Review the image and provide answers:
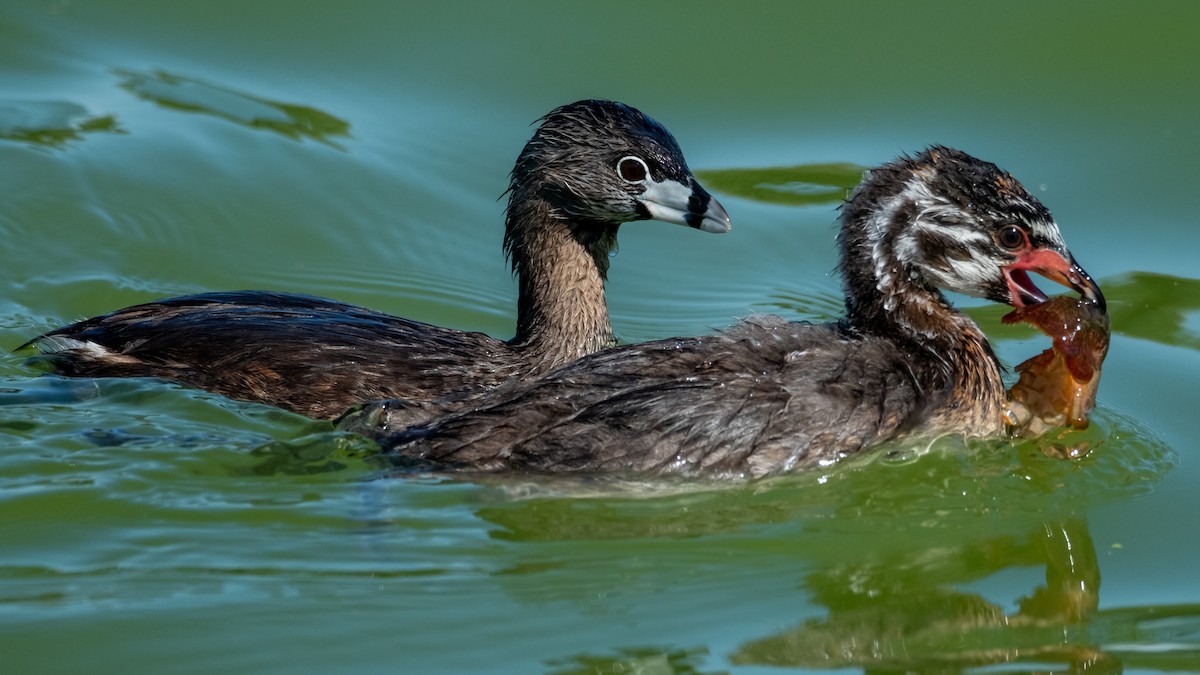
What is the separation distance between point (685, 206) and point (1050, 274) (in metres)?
1.96

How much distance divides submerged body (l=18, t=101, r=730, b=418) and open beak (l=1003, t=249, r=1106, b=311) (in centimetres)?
160

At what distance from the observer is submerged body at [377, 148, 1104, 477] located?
759 cm

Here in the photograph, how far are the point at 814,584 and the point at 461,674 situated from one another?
5.56 feet

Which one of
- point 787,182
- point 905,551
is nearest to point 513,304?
point 787,182

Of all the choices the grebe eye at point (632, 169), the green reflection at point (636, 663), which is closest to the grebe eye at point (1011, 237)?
the grebe eye at point (632, 169)

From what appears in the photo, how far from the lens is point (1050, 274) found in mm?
8273

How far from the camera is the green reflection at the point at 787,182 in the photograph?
39.9ft

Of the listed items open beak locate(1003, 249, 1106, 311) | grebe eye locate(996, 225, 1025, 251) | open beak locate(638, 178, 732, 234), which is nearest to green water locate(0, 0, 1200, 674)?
open beak locate(1003, 249, 1106, 311)

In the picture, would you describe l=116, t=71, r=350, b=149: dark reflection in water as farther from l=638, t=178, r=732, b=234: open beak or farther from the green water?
l=638, t=178, r=732, b=234: open beak

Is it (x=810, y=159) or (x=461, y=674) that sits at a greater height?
(x=810, y=159)

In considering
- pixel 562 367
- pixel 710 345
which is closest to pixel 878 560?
pixel 710 345

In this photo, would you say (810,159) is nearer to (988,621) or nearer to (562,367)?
(562,367)

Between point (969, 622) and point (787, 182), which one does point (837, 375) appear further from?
point (787, 182)

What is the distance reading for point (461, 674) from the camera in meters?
6.37
